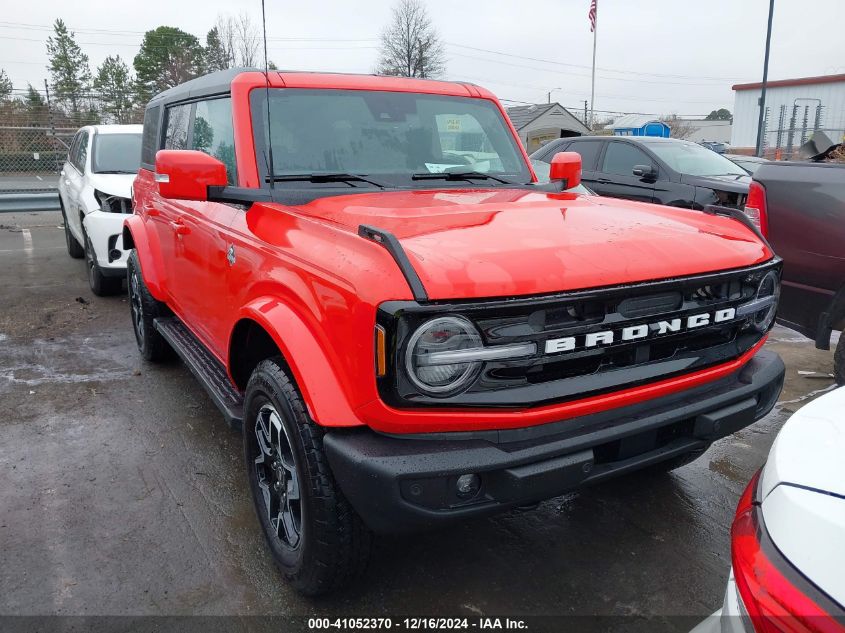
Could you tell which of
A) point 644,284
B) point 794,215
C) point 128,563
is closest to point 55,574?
point 128,563

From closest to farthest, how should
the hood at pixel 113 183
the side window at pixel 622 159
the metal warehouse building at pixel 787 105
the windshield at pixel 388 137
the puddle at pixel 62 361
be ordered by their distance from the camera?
the windshield at pixel 388 137
the puddle at pixel 62 361
the hood at pixel 113 183
the side window at pixel 622 159
the metal warehouse building at pixel 787 105

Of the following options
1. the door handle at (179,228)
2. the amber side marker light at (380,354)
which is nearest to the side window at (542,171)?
the door handle at (179,228)

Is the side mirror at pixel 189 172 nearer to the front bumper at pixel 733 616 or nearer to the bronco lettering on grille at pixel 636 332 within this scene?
the bronco lettering on grille at pixel 636 332

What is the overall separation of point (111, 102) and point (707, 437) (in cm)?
2205

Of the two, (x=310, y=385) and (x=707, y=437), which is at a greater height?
(x=310, y=385)

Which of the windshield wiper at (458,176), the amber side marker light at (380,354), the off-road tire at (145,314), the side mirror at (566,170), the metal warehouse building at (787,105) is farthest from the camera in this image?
the metal warehouse building at (787,105)

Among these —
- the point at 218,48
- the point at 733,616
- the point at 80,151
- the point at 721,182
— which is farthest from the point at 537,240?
the point at 218,48

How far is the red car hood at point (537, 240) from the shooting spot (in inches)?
75.7

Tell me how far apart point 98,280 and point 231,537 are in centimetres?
506

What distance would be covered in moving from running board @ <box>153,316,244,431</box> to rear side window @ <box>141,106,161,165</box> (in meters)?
1.21

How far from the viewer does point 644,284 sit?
82.1 inches

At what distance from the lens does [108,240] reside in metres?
6.50

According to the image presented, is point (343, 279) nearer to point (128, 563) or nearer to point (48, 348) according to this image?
point (128, 563)

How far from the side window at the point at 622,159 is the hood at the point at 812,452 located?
8069 mm
